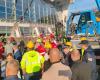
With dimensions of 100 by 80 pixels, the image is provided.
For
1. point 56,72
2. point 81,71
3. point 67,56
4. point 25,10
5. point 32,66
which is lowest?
point 32,66

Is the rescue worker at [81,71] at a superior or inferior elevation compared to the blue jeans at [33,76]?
superior

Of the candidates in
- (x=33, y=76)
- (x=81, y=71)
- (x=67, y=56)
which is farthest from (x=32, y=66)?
(x=81, y=71)

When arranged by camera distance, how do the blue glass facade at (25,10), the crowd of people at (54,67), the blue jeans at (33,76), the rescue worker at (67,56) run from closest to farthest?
the crowd of people at (54,67) < the blue jeans at (33,76) < the rescue worker at (67,56) < the blue glass facade at (25,10)

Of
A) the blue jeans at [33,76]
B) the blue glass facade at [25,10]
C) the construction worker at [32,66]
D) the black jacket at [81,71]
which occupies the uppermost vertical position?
the blue glass facade at [25,10]

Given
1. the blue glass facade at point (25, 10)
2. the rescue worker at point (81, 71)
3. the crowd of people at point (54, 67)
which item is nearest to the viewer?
the crowd of people at point (54, 67)

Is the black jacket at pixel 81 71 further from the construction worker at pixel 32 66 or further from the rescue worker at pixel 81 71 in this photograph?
the construction worker at pixel 32 66

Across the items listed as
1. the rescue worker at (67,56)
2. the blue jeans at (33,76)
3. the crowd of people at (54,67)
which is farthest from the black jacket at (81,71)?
the rescue worker at (67,56)

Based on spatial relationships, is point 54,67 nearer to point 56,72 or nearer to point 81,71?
point 56,72

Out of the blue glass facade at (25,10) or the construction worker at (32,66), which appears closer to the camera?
the construction worker at (32,66)

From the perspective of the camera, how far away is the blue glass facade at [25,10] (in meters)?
39.7

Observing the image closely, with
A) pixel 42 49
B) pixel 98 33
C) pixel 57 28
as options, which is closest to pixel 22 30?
pixel 57 28

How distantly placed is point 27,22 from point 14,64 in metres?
41.6

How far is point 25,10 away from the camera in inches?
1864

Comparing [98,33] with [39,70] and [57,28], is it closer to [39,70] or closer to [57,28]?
[57,28]
